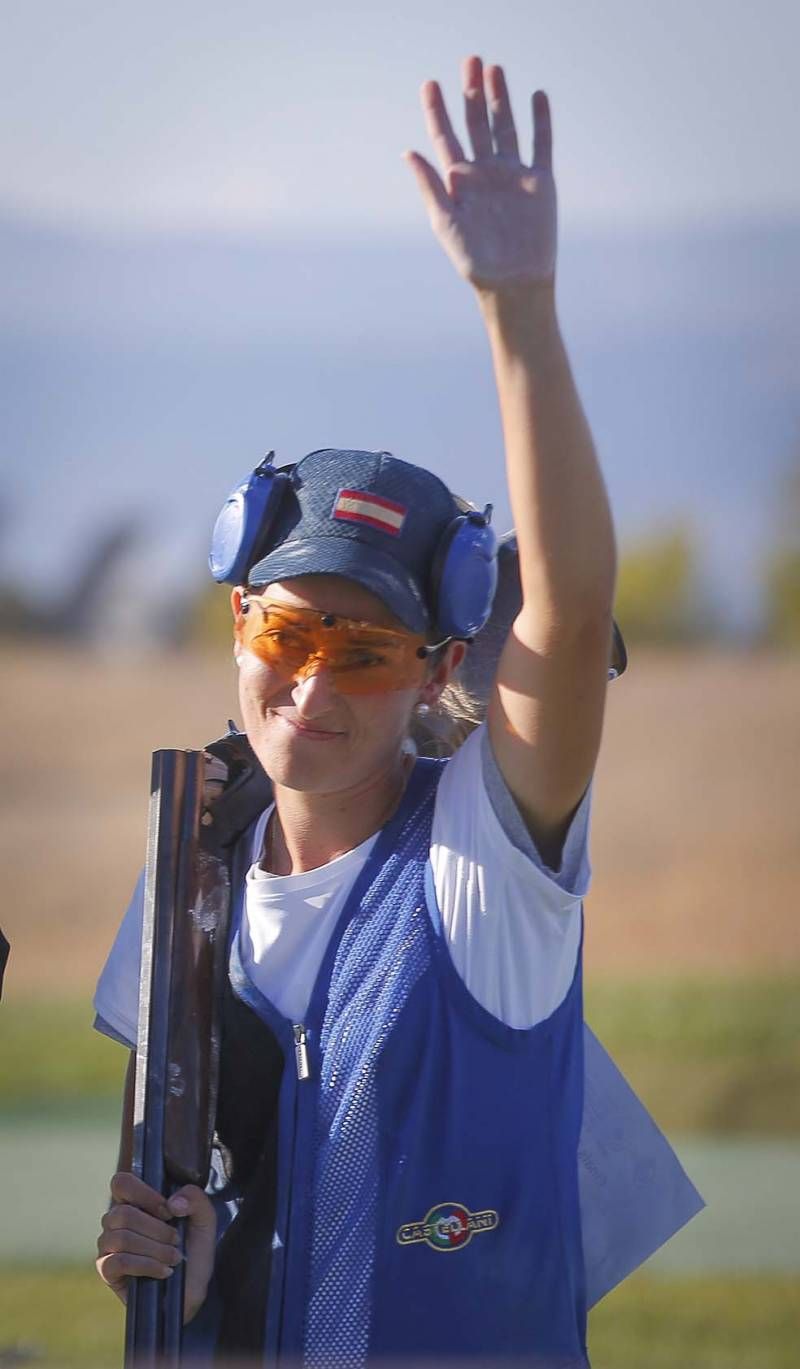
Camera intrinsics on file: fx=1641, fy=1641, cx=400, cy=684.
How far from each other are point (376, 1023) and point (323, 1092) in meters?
0.10

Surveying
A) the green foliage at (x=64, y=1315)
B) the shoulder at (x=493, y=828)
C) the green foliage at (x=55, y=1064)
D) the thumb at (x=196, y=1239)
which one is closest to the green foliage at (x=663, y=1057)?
the green foliage at (x=55, y=1064)

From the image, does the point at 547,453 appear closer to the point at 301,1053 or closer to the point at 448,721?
the point at 448,721

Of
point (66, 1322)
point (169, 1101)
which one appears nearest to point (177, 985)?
point (169, 1101)

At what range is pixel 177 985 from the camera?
2008 millimetres

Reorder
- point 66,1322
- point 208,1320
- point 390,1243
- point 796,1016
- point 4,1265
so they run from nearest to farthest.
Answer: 1. point 390,1243
2. point 208,1320
3. point 66,1322
4. point 4,1265
5. point 796,1016

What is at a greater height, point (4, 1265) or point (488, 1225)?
point (488, 1225)

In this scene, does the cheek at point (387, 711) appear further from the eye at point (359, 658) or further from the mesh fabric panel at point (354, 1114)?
the mesh fabric panel at point (354, 1114)

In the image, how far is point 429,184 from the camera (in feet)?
5.93

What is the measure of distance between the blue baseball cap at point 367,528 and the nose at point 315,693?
0.38ft

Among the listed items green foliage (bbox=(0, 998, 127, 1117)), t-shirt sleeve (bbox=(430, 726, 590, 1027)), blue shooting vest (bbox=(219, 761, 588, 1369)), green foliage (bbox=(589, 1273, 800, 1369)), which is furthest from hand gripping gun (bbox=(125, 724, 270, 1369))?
green foliage (bbox=(0, 998, 127, 1117))

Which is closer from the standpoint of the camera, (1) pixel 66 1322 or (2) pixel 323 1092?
(2) pixel 323 1092

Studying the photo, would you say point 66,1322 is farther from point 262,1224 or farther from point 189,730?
point 189,730

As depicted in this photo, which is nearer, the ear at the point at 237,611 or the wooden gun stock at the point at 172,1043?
the wooden gun stock at the point at 172,1043

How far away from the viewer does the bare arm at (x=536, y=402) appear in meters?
1.77
